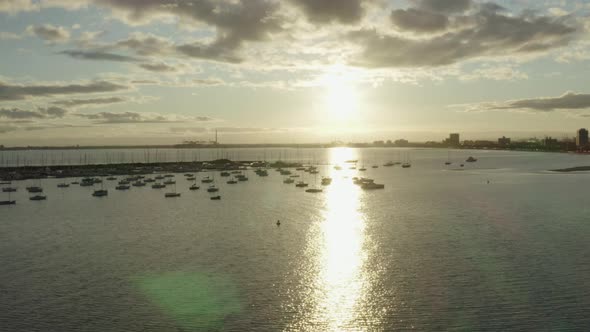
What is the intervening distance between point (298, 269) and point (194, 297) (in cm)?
1228

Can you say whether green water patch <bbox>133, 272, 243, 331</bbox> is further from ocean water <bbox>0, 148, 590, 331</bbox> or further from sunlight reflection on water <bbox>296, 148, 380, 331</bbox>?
sunlight reflection on water <bbox>296, 148, 380, 331</bbox>

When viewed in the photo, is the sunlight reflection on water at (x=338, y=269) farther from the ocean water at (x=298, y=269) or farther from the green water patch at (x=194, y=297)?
the green water patch at (x=194, y=297)

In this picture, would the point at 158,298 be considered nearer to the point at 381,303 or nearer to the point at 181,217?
the point at 381,303

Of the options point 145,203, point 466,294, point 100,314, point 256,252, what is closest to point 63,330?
point 100,314

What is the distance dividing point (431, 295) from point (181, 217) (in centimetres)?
5509

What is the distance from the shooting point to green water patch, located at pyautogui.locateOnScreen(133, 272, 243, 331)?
33.3 meters

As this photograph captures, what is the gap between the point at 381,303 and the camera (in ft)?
118

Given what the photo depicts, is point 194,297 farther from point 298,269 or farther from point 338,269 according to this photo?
point 338,269

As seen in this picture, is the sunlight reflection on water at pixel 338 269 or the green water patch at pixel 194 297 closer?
the green water patch at pixel 194 297

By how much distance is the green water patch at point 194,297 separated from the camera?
33344 mm

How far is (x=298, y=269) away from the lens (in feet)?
153

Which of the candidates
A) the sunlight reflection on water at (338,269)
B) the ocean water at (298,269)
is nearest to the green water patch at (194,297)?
the ocean water at (298,269)

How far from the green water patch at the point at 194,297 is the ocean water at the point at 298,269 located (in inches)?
6.1

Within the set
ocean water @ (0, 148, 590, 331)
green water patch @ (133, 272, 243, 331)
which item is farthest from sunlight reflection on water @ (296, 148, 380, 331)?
green water patch @ (133, 272, 243, 331)
